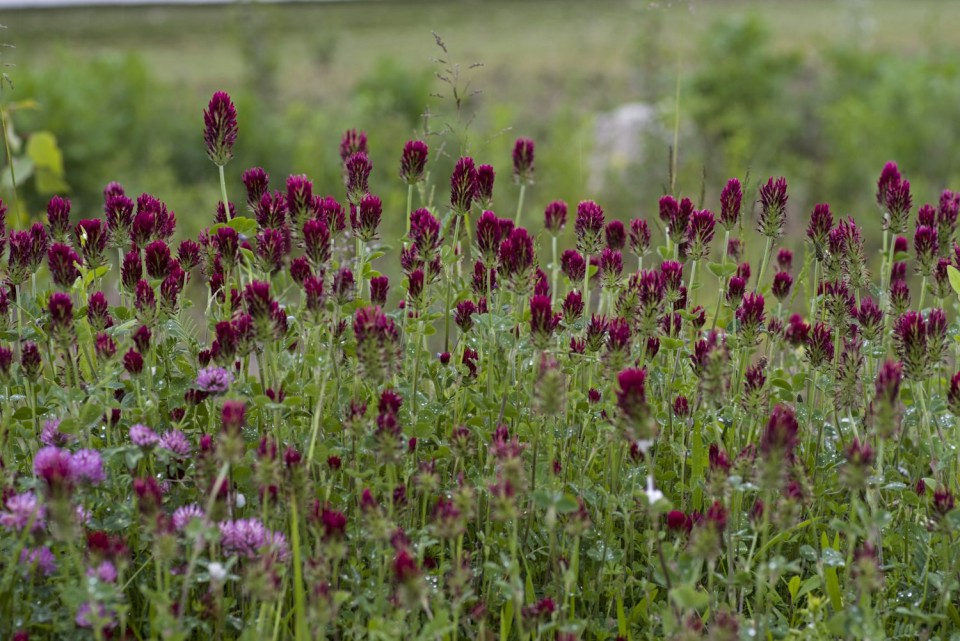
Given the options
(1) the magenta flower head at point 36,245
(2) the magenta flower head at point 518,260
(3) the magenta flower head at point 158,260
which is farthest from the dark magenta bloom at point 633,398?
(1) the magenta flower head at point 36,245

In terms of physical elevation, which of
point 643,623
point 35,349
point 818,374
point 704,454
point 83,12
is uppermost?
point 83,12

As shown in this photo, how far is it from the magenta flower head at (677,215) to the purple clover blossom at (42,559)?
1.54m

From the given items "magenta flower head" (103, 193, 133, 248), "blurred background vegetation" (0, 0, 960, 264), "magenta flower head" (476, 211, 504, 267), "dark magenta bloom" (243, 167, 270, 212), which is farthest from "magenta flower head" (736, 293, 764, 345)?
"blurred background vegetation" (0, 0, 960, 264)

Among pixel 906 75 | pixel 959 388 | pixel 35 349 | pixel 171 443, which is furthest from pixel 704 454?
pixel 906 75

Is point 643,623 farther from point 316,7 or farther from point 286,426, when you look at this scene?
point 316,7

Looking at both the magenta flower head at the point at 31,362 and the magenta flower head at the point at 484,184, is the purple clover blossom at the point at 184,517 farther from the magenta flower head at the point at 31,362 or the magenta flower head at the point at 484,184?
the magenta flower head at the point at 484,184

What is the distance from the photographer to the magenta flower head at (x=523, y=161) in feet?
9.20

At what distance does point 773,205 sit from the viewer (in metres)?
2.39

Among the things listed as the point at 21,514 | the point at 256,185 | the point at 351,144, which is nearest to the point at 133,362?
the point at 21,514

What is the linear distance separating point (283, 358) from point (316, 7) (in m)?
28.6

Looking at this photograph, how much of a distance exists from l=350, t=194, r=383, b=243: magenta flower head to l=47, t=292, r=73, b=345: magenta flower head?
2.07 feet

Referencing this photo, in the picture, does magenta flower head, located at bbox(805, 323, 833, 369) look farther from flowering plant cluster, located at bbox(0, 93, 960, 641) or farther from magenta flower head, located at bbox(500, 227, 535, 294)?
magenta flower head, located at bbox(500, 227, 535, 294)

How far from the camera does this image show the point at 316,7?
29047 millimetres

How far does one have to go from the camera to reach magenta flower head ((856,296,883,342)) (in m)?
2.32
